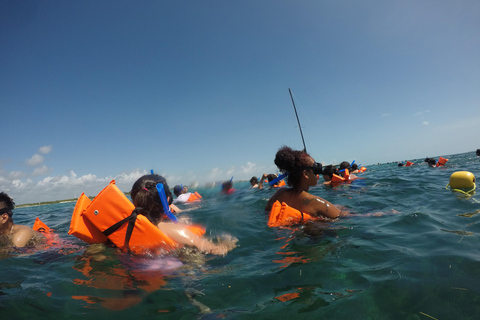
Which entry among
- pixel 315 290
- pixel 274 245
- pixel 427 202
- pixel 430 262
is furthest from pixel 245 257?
pixel 427 202

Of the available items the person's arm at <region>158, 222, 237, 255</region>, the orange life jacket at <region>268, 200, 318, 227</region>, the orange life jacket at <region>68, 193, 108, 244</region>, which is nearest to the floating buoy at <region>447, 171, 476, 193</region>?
the orange life jacket at <region>268, 200, 318, 227</region>

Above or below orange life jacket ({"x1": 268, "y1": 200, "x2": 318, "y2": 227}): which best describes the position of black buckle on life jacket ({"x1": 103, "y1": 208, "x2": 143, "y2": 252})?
above

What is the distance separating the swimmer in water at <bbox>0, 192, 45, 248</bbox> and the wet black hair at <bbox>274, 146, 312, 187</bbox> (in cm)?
497

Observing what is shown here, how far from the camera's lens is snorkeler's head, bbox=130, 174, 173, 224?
330cm

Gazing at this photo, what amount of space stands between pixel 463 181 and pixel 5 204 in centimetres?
1087

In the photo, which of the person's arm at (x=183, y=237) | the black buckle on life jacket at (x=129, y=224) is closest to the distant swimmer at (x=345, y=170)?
the person's arm at (x=183, y=237)

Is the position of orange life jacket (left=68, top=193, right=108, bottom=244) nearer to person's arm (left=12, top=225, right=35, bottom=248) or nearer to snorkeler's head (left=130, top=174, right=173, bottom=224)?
snorkeler's head (left=130, top=174, right=173, bottom=224)

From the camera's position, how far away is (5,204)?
454cm

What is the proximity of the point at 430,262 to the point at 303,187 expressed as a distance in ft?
7.65

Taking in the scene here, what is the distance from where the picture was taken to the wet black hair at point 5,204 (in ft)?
14.5

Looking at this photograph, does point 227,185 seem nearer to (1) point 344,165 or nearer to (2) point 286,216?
(1) point 344,165

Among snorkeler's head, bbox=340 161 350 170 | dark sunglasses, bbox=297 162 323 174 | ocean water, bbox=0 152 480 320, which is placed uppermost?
dark sunglasses, bbox=297 162 323 174

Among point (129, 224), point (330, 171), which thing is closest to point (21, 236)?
point (129, 224)

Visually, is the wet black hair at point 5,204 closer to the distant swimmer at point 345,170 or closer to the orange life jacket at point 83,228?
the orange life jacket at point 83,228
